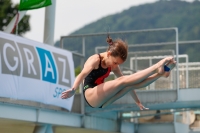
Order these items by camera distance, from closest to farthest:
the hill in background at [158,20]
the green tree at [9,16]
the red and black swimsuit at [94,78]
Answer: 1. the red and black swimsuit at [94,78]
2. the green tree at [9,16]
3. the hill in background at [158,20]

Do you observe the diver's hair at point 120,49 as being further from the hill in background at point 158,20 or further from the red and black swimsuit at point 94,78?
the hill in background at point 158,20

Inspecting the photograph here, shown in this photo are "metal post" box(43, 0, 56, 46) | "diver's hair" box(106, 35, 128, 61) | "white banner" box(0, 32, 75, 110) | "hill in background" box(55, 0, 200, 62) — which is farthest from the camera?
"hill in background" box(55, 0, 200, 62)

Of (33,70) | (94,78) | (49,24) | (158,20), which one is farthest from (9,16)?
(158,20)

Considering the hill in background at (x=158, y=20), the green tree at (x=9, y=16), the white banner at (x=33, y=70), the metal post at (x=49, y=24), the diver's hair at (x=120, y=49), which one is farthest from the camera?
the hill in background at (x=158, y=20)

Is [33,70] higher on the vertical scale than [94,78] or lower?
higher

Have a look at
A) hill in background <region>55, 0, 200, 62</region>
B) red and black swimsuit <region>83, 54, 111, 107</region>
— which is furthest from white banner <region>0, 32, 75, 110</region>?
hill in background <region>55, 0, 200, 62</region>

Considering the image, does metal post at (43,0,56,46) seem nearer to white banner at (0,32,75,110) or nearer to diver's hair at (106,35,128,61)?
white banner at (0,32,75,110)

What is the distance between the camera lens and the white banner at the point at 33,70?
54.9ft

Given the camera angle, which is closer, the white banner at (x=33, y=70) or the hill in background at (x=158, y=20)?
the white banner at (x=33, y=70)

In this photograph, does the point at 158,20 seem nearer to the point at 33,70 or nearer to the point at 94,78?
the point at 33,70

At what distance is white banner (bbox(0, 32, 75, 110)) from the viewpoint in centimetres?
1672

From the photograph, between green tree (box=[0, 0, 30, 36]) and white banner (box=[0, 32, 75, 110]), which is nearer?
white banner (box=[0, 32, 75, 110])

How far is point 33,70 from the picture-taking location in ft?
57.7

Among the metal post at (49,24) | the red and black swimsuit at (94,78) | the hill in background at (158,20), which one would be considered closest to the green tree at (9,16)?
the metal post at (49,24)
